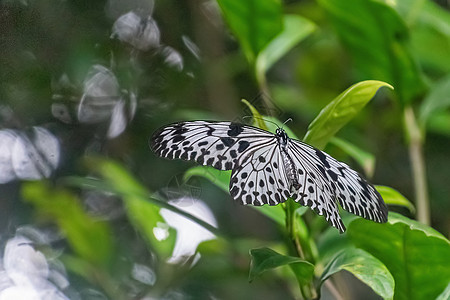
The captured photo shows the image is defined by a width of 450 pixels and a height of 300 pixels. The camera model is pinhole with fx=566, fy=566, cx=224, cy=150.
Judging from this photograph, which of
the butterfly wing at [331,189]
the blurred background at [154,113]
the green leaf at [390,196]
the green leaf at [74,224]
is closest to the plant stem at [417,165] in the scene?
the blurred background at [154,113]

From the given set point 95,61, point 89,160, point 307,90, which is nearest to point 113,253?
point 89,160

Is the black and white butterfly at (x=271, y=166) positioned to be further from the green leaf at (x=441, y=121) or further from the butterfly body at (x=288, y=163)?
the green leaf at (x=441, y=121)

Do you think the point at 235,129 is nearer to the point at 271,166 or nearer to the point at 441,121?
the point at 271,166

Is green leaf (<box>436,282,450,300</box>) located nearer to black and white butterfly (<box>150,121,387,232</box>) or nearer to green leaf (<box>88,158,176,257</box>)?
black and white butterfly (<box>150,121,387,232</box>)

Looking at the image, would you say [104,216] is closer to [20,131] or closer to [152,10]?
[20,131]

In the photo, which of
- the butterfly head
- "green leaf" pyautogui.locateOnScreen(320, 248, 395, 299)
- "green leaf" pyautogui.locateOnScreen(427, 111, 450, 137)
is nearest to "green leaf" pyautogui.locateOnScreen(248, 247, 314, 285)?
"green leaf" pyautogui.locateOnScreen(320, 248, 395, 299)

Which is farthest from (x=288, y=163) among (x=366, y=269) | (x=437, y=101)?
(x=437, y=101)
